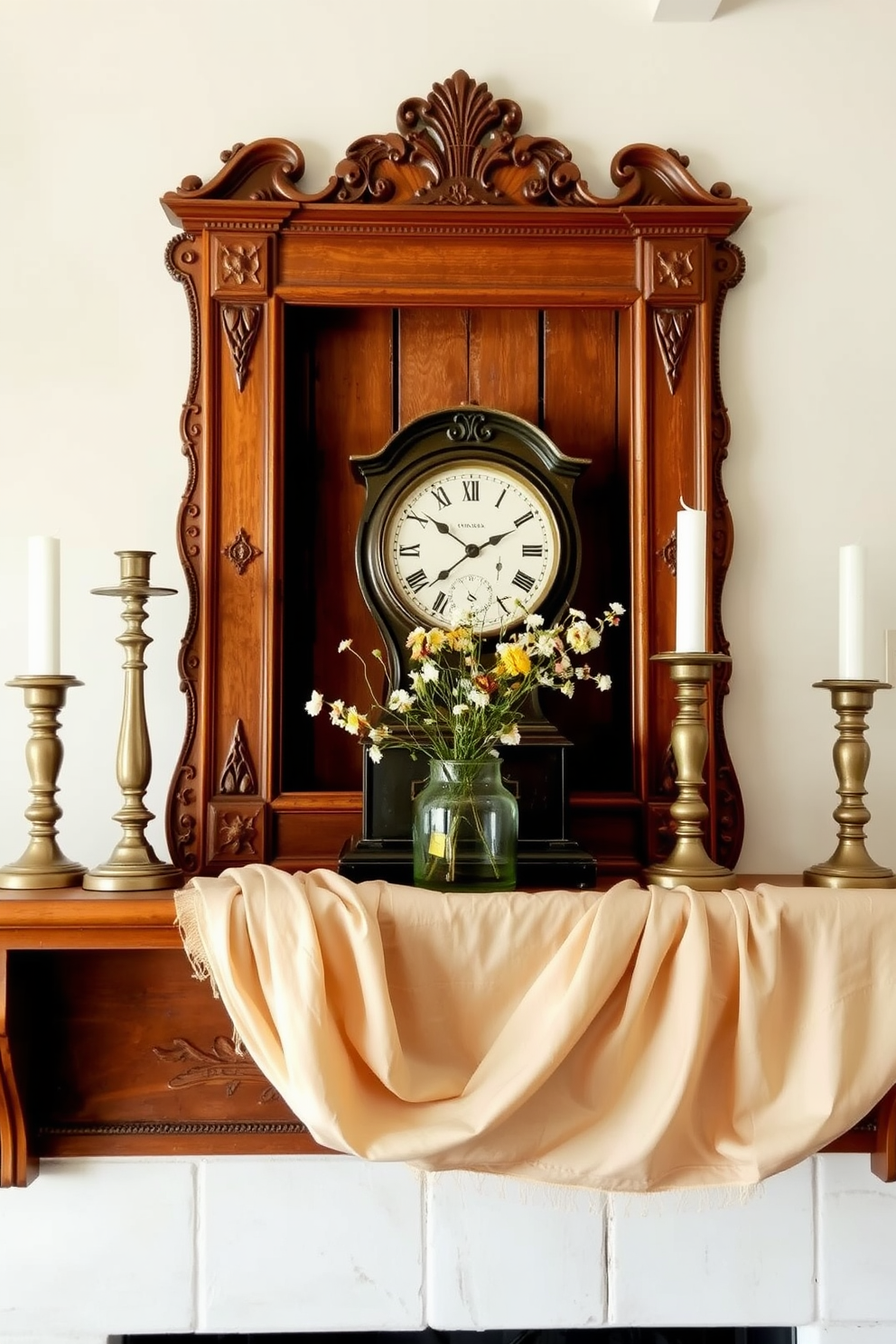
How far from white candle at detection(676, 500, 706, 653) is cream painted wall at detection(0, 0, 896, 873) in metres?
0.21

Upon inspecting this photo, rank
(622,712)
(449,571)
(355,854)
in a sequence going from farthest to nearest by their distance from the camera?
1. (622,712)
2. (449,571)
3. (355,854)

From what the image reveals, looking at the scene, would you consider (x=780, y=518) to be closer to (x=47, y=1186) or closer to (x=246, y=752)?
(x=246, y=752)

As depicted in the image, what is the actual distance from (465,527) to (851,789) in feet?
1.87

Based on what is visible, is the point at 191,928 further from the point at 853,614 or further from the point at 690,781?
the point at 853,614

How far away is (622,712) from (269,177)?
85cm

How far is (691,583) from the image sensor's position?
1.38 metres

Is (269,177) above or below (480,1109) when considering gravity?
above

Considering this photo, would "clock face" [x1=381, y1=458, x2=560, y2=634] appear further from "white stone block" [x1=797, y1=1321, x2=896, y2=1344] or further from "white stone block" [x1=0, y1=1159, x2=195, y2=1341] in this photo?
"white stone block" [x1=797, y1=1321, x2=896, y2=1344]

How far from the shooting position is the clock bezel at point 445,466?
1.49m

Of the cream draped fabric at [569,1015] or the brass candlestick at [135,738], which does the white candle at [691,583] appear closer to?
the cream draped fabric at [569,1015]

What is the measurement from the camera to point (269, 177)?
1.56 m

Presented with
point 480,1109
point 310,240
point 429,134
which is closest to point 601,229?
point 429,134

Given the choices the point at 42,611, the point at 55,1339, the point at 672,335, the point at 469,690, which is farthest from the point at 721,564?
the point at 55,1339

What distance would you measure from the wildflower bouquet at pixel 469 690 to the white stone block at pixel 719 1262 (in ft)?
1.95
